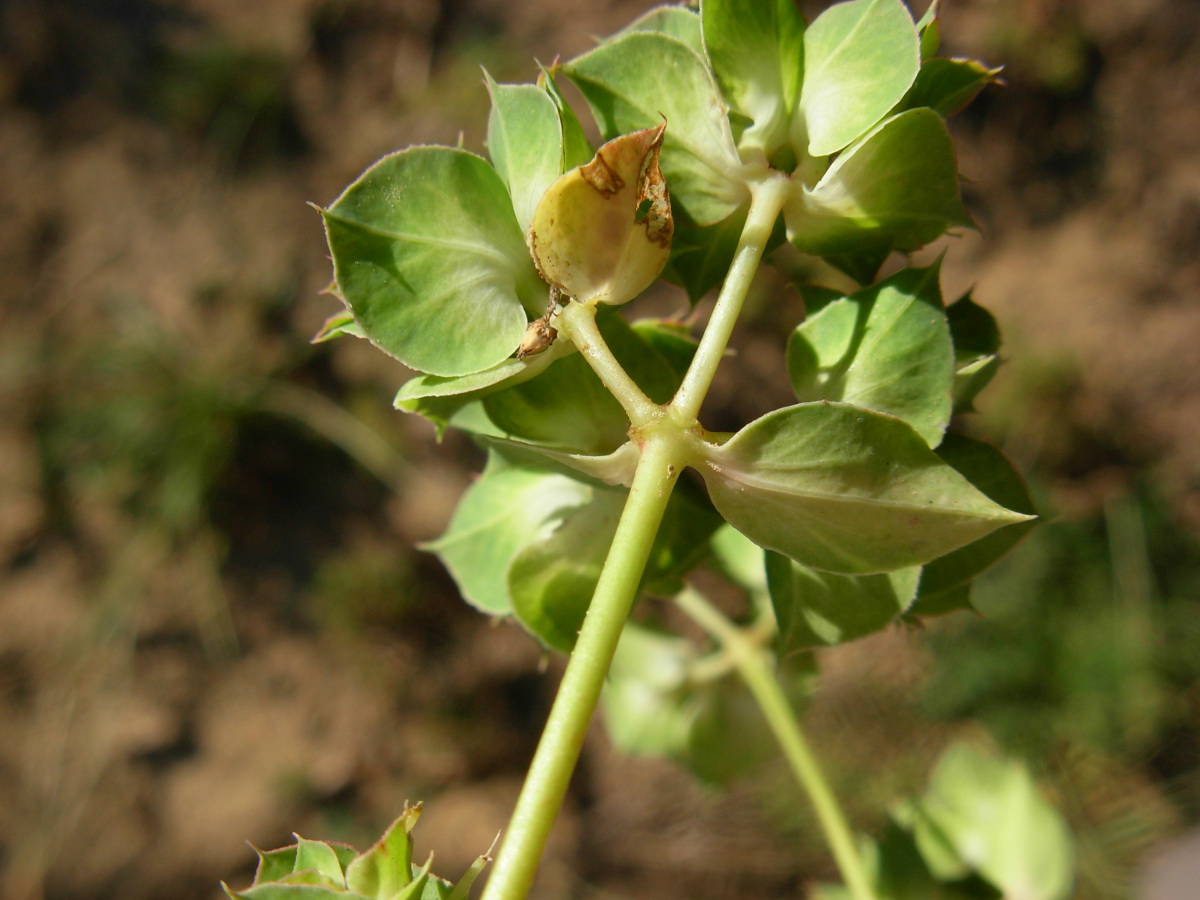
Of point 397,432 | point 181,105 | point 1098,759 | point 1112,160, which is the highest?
point 181,105

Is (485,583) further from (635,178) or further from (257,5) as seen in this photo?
(257,5)

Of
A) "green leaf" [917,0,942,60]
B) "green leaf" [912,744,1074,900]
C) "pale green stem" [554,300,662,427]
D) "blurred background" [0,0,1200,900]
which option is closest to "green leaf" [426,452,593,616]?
"pale green stem" [554,300,662,427]

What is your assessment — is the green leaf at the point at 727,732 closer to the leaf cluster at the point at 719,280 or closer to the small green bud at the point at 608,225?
the leaf cluster at the point at 719,280

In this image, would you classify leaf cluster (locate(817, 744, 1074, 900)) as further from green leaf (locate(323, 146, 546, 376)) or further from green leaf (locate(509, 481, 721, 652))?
green leaf (locate(323, 146, 546, 376))

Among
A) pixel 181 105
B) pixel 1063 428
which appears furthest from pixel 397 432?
pixel 1063 428

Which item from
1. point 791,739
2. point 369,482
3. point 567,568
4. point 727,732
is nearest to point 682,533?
point 567,568
